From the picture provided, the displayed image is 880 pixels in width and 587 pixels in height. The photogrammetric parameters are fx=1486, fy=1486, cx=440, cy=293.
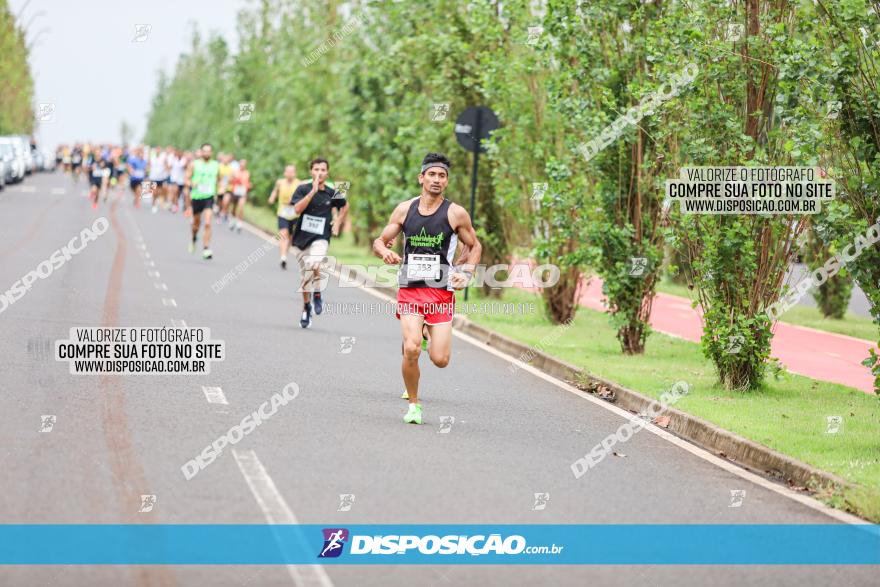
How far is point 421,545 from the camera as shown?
27.1ft

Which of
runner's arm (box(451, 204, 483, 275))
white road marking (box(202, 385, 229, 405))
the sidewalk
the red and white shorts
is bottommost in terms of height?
the sidewalk

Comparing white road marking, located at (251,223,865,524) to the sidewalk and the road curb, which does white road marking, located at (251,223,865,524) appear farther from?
the sidewalk

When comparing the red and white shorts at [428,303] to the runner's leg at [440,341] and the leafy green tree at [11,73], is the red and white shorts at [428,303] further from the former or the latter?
the leafy green tree at [11,73]

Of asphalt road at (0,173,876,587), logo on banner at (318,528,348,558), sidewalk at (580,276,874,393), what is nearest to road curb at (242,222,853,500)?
asphalt road at (0,173,876,587)

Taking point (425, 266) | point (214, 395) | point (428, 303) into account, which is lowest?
point (214, 395)

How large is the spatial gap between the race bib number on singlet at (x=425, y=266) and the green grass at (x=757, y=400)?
9.41 feet

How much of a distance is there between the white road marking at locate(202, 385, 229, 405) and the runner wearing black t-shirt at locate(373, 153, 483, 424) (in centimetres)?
172

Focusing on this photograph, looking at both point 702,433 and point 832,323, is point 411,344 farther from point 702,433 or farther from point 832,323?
point 832,323

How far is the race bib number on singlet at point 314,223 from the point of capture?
67.6 feet

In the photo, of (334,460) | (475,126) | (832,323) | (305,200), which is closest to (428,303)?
(334,460)

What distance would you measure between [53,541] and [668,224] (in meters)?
12.0

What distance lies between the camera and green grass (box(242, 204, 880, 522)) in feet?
37.3

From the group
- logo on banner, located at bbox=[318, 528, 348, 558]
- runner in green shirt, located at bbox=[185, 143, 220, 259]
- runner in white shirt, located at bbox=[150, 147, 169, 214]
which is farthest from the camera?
runner in white shirt, located at bbox=[150, 147, 169, 214]

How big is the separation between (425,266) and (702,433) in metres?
2.86
